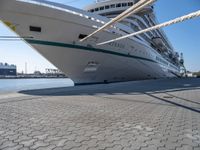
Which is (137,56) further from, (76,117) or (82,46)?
(76,117)

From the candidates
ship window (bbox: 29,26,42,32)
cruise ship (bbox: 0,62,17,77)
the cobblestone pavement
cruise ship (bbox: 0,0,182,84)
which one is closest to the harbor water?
cruise ship (bbox: 0,0,182,84)

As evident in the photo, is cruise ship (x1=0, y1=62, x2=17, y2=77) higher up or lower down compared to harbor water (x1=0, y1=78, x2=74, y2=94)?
higher up

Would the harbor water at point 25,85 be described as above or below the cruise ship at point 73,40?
below

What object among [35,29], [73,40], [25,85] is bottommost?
[25,85]

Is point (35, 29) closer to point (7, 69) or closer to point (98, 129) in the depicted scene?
point (98, 129)

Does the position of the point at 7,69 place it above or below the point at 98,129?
above

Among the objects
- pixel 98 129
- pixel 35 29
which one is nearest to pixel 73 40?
pixel 35 29

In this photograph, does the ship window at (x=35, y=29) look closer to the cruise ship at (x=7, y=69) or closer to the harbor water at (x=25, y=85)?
the harbor water at (x=25, y=85)

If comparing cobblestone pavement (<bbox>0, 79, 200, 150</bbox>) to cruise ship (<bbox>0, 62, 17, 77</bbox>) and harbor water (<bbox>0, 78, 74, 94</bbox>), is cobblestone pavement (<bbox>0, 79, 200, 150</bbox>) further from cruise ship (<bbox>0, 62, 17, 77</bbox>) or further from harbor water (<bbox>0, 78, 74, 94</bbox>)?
cruise ship (<bbox>0, 62, 17, 77</bbox>)

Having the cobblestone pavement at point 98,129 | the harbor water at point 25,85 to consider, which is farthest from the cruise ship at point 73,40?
the cobblestone pavement at point 98,129

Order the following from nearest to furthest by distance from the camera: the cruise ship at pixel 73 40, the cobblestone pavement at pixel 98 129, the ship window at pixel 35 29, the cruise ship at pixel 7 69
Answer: the cobblestone pavement at pixel 98 129, the cruise ship at pixel 73 40, the ship window at pixel 35 29, the cruise ship at pixel 7 69

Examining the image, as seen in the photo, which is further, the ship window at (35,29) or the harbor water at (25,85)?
the harbor water at (25,85)

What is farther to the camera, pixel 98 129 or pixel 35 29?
pixel 35 29

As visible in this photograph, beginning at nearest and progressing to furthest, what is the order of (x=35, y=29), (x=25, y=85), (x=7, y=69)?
(x=35, y=29) → (x=25, y=85) → (x=7, y=69)
